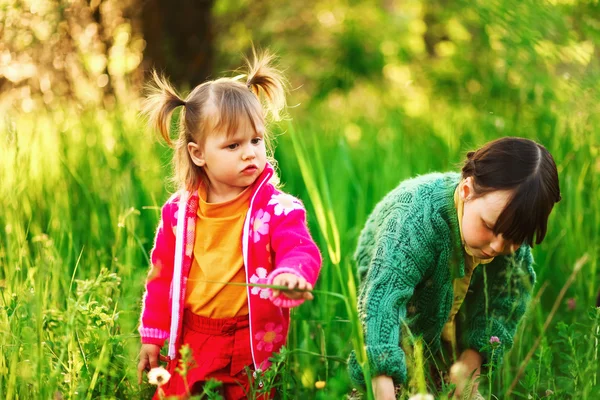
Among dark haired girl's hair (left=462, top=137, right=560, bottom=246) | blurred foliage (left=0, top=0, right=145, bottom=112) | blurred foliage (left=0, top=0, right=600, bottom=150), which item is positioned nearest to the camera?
dark haired girl's hair (left=462, top=137, right=560, bottom=246)

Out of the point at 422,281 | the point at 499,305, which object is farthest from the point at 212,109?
the point at 499,305

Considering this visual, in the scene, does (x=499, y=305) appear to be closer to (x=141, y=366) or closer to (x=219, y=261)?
(x=219, y=261)

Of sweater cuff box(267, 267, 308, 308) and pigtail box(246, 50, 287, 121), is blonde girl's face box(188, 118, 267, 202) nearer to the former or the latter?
pigtail box(246, 50, 287, 121)

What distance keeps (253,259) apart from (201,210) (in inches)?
9.3

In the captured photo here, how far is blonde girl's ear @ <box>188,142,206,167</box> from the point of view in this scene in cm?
209

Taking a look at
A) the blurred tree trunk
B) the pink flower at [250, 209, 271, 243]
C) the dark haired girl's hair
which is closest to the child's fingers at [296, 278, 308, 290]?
the pink flower at [250, 209, 271, 243]

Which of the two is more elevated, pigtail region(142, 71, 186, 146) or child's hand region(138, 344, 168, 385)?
pigtail region(142, 71, 186, 146)

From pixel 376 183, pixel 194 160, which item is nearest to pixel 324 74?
pixel 376 183

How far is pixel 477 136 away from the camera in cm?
397

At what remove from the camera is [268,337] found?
6.69ft

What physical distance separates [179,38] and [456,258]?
3642 mm

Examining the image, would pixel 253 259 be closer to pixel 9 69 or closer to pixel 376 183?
pixel 376 183

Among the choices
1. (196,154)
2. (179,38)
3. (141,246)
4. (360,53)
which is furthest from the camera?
(360,53)

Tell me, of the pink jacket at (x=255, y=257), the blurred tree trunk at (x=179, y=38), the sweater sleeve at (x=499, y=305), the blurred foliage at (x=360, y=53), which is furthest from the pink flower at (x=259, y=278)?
the blurred tree trunk at (x=179, y=38)
